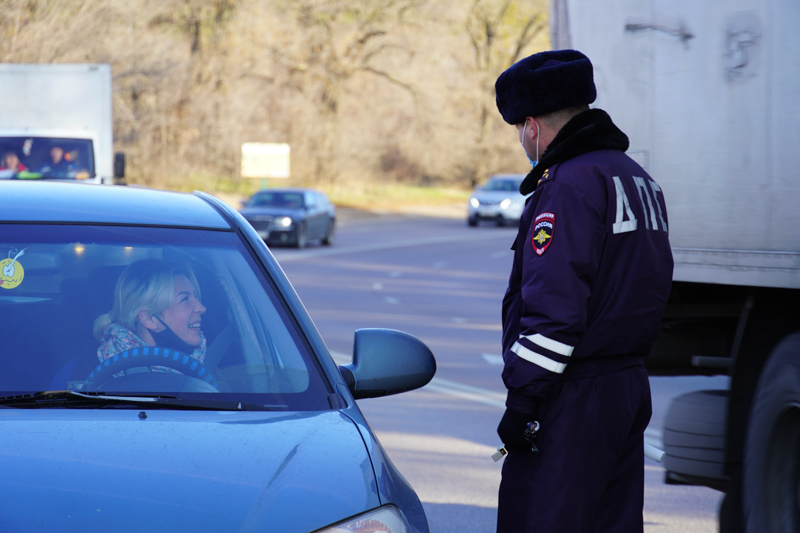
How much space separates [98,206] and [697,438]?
2.73m

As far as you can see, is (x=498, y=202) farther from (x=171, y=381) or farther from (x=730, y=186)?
(x=171, y=381)

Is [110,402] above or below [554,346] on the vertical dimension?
below

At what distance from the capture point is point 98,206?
3.30m

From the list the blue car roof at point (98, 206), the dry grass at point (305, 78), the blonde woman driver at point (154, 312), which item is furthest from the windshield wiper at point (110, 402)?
the dry grass at point (305, 78)

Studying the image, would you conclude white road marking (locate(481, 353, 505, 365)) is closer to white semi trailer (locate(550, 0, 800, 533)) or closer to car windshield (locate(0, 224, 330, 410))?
white semi trailer (locate(550, 0, 800, 533))

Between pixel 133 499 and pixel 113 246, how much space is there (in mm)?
1150

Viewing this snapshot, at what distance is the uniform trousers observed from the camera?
2.83 m

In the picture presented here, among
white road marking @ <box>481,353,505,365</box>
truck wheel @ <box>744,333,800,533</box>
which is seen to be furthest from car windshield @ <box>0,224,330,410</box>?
white road marking @ <box>481,353,505,365</box>

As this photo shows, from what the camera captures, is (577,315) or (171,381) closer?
(577,315)

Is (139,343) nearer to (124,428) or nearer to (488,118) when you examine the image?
(124,428)

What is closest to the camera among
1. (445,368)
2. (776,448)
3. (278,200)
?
(776,448)

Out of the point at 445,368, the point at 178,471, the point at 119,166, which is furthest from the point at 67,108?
the point at 178,471

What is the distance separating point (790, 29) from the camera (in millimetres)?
3596

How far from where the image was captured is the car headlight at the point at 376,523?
2.28 metres
